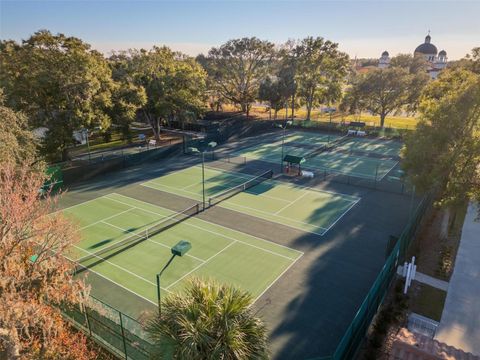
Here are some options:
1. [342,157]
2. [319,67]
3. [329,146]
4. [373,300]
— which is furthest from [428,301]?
[319,67]

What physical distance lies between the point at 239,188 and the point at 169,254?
11627mm

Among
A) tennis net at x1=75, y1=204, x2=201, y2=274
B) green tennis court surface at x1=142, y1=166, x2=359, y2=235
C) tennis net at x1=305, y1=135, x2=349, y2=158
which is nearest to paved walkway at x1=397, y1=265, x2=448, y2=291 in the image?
green tennis court surface at x1=142, y1=166, x2=359, y2=235

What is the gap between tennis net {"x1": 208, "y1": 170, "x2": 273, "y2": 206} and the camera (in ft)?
88.9

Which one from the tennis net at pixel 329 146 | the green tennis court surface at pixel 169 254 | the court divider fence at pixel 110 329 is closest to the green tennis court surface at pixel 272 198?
the green tennis court surface at pixel 169 254

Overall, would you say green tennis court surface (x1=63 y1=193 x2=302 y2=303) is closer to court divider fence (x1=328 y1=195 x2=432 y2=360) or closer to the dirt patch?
court divider fence (x1=328 y1=195 x2=432 y2=360)

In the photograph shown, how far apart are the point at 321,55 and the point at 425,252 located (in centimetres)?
4595

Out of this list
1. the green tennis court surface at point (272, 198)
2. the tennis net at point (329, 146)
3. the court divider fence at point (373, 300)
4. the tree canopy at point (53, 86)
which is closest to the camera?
the court divider fence at point (373, 300)

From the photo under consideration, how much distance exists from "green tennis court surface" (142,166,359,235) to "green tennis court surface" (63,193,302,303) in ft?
12.0

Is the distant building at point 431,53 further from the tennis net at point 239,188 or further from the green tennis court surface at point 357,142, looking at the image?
the tennis net at point 239,188

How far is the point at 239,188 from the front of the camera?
2964cm

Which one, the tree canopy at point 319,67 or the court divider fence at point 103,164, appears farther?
the tree canopy at point 319,67

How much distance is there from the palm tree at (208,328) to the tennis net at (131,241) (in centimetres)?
1071

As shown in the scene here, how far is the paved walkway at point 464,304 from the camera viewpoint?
13.3 metres

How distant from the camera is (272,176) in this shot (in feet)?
110
